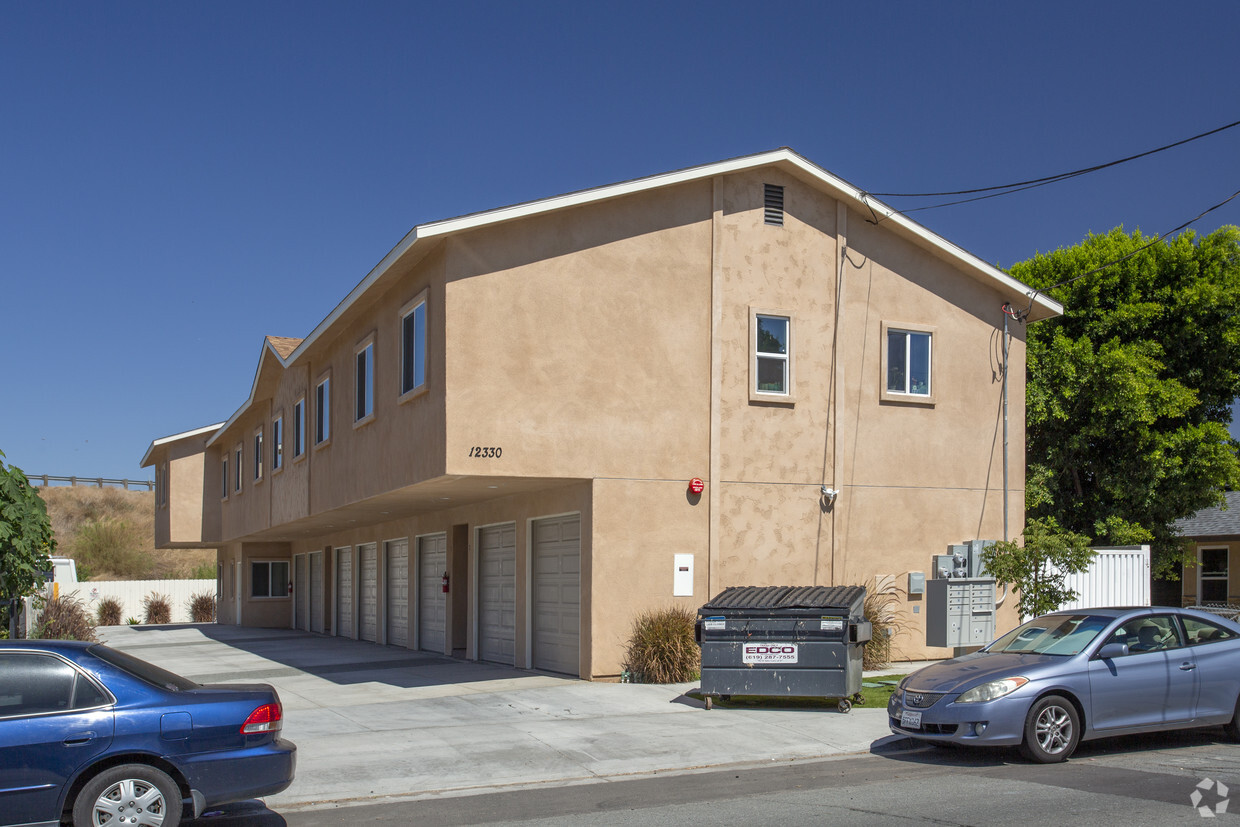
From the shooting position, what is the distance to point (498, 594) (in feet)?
60.9

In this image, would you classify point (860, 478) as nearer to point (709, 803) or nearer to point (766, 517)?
point (766, 517)

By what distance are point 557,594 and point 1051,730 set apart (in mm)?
8400

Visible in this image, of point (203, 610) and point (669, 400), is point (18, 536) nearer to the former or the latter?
point (669, 400)

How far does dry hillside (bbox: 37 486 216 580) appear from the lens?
5788 centimetres

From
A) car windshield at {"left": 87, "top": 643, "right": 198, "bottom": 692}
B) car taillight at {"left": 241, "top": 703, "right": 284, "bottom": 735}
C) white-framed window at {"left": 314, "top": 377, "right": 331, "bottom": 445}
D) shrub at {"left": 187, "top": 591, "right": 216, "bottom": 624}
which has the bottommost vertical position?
shrub at {"left": 187, "top": 591, "right": 216, "bottom": 624}

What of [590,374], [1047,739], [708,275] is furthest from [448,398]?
[1047,739]

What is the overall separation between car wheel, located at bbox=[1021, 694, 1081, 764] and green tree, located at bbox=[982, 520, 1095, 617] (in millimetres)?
6311

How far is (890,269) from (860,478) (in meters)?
3.54

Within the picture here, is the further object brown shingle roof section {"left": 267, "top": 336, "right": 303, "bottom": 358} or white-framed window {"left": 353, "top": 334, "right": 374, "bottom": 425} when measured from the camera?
brown shingle roof section {"left": 267, "top": 336, "right": 303, "bottom": 358}

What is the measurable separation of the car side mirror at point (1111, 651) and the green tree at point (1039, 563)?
5.77 m

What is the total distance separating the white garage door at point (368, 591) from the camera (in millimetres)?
25875

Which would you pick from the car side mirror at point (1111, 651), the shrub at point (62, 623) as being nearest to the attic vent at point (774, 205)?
the car side mirror at point (1111, 651)

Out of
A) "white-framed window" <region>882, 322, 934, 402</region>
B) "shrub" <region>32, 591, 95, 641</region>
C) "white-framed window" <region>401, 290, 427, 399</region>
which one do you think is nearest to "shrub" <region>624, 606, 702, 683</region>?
"white-framed window" <region>401, 290, 427, 399</region>

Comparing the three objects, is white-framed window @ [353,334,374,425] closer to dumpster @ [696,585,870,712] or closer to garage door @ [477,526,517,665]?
garage door @ [477,526,517,665]
